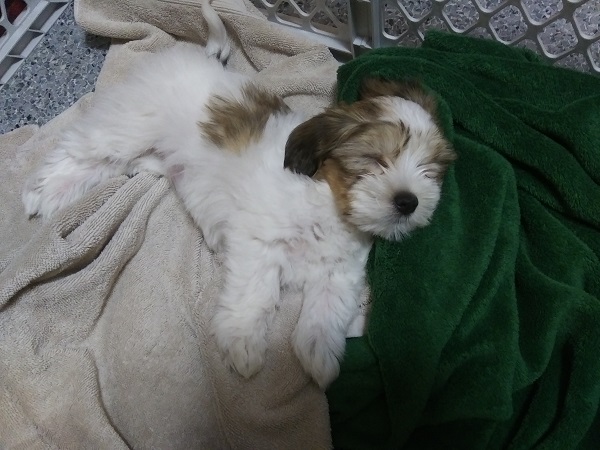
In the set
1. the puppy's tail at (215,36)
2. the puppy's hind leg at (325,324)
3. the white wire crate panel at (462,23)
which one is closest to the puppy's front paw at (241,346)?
the puppy's hind leg at (325,324)

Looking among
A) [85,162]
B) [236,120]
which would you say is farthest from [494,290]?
[85,162]

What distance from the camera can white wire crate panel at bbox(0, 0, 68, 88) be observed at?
239 centimetres

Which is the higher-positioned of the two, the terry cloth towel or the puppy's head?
the puppy's head

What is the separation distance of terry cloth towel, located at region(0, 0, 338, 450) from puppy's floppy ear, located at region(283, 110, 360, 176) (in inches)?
16.6

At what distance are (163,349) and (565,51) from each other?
5.58 feet

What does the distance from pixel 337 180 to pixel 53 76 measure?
1529 millimetres

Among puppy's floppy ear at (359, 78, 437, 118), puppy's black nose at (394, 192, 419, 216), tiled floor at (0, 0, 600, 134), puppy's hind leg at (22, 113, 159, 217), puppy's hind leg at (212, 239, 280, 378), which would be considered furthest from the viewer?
tiled floor at (0, 0, 600, 134)

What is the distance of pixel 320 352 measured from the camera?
1567 mm

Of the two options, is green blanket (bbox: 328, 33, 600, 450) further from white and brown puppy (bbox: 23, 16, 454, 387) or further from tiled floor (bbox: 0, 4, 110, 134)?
tiled floor (bbox: 0, 4, 110, 134)

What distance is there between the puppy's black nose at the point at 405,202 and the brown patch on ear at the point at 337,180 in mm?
141

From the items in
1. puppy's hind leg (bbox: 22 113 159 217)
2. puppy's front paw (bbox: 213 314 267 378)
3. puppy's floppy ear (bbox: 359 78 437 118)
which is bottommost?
puppy's front paw (bbox: 213 314 267 378)

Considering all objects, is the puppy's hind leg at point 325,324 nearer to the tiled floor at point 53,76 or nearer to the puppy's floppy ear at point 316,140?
the puppy's floppy ear at point 316,140

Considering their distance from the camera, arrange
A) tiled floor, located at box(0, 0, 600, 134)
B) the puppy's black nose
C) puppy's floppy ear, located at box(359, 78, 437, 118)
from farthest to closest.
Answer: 1. tiled floor, located at box(0, 0, 600, 134)
2. puppy's floppy ear, located at box(359, 78, 437, 118)
3. the puppy's black nose

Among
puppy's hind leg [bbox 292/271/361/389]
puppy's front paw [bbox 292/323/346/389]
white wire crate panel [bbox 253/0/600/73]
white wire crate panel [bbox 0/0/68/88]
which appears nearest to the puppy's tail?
white wire crate panel [bbox 253/0/600/73]
